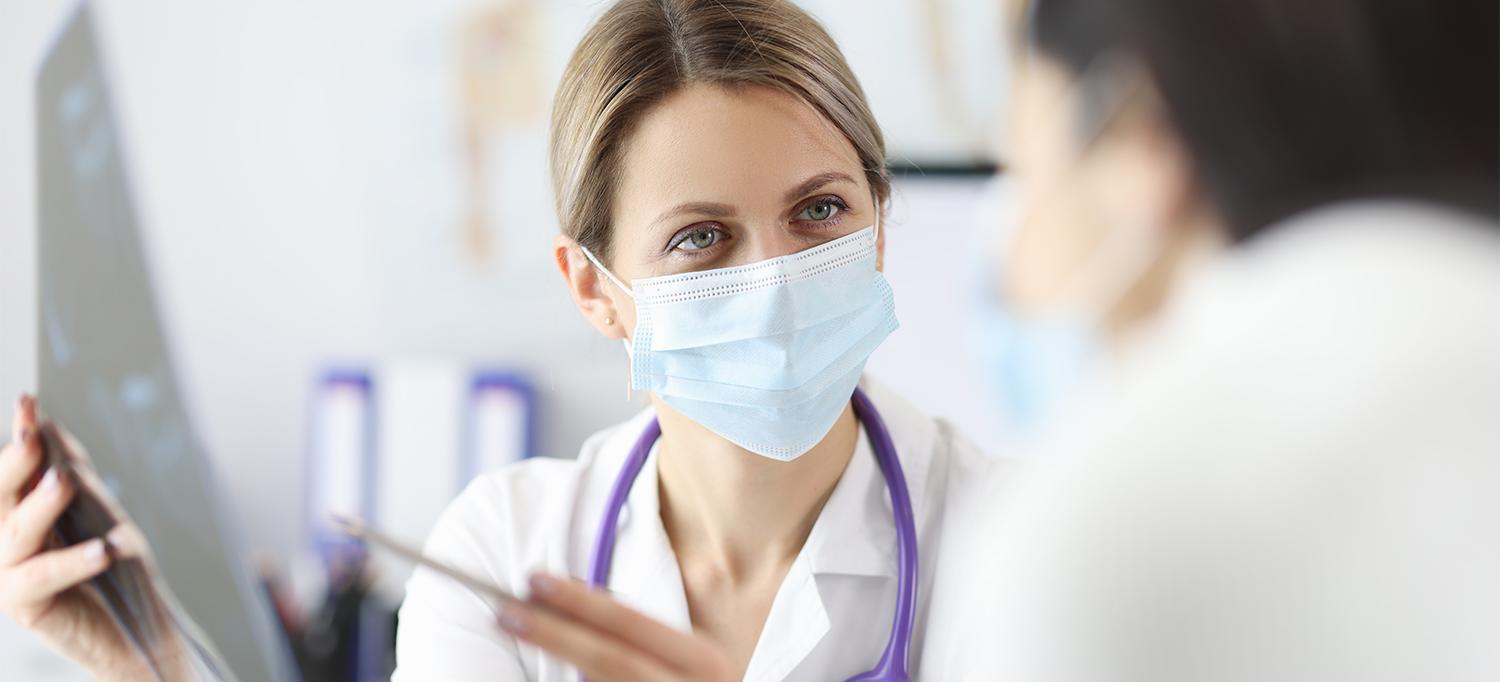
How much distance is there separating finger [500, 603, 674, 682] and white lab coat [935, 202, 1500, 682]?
398 millimetres

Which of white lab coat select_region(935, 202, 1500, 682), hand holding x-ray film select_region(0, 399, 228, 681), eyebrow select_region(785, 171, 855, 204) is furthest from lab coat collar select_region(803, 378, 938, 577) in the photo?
white lab coat select_region(935, 202, 1500, 682)

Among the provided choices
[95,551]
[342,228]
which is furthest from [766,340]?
[342,228]

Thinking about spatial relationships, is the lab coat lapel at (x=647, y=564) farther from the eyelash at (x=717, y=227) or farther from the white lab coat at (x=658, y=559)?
the eyelash at (x=717, y=227)

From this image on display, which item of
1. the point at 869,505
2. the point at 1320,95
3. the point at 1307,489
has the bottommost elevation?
the point at 869,505

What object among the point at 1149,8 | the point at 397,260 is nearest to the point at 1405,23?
the point at 1149,8

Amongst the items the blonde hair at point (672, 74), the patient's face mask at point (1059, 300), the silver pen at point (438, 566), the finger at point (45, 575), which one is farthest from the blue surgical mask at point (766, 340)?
the patient's face mask at point (1059, 300)

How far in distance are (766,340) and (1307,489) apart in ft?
2.70

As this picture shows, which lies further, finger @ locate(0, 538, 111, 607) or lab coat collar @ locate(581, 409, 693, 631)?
lab coat collar @ locate(581, 409, 693, 631)

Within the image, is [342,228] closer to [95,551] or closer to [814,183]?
[95,551]

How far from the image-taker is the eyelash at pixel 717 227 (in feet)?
3.76

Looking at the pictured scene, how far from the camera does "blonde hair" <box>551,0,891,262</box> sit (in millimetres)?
1160

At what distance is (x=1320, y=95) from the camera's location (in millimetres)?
359

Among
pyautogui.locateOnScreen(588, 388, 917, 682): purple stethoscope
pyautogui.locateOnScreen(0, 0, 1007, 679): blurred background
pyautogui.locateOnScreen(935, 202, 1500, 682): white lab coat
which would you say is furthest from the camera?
pyautogui.locateOnScreen(0, 0, 1007, 679): blurred background

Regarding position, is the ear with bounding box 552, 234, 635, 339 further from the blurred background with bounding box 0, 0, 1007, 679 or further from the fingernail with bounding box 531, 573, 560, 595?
the blurred background with bounding box 0, 0, 1007, 679
